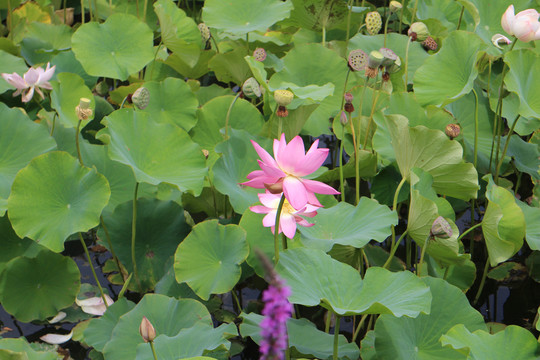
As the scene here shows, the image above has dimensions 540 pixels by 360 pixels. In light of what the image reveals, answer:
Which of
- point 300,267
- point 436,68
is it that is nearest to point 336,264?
point 300,267

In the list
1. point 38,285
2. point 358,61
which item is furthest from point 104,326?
point 358,61

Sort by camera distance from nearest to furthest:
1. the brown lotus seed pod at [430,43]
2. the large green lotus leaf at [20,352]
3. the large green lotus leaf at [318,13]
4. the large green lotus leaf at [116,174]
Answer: the large green lotus leaf at [20,352], the large green lotus leaf at [116,174], the brown lotus seed pod at [430,43], the large green lotus leaf at [318,13]

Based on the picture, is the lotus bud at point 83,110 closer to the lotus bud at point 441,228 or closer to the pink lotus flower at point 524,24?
the lotus bud at point 441,228

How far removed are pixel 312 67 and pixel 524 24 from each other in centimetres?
73

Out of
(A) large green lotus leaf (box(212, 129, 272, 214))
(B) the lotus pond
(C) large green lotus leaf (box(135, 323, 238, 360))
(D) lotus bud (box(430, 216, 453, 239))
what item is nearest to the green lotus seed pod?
(B) the lotus pond

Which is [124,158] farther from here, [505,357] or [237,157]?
[505,357]

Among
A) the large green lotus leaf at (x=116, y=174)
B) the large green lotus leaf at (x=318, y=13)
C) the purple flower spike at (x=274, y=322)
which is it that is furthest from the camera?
the large green lotus leaf at (x=318, y=13)

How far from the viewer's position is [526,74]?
6.39ft

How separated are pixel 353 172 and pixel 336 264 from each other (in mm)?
588

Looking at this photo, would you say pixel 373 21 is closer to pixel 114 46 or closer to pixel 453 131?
pixel 453 131

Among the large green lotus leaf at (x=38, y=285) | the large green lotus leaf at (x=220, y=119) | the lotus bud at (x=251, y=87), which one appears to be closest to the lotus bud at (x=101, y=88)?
the large green lotus leaf at (x=220, y=119)

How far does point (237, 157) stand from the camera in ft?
5.90

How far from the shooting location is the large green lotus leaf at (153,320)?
1.42 m

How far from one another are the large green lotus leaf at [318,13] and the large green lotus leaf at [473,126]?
0.66 m
